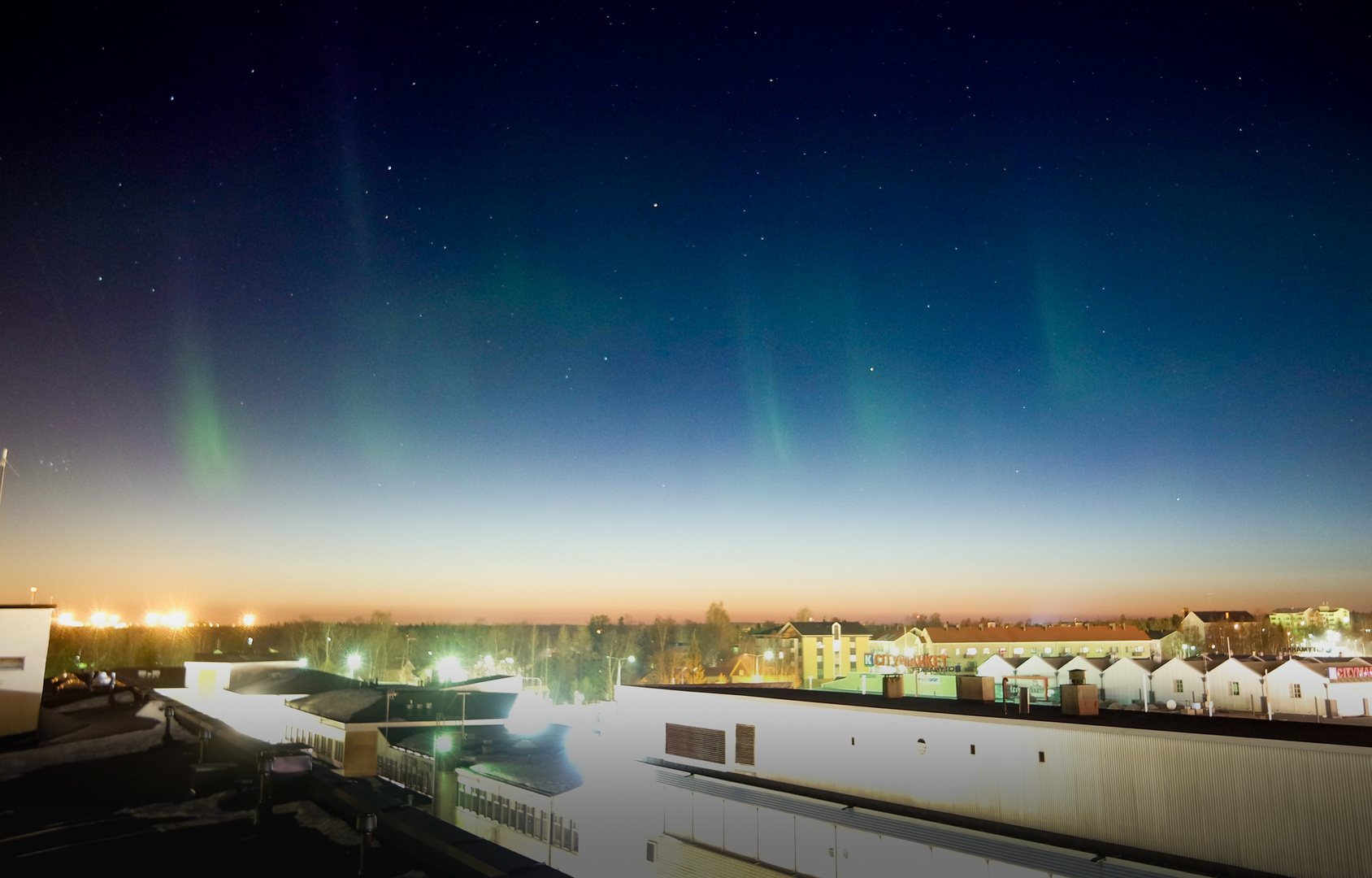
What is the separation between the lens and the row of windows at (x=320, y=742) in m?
26.8

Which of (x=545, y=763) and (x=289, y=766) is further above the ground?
(x=289, y=766)

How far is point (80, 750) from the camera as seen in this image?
15.0 meters

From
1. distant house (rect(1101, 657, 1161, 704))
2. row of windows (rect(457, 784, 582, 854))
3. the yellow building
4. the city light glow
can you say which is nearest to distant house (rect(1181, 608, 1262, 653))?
the yellow building

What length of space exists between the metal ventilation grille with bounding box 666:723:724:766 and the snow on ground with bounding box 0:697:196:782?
11.0m

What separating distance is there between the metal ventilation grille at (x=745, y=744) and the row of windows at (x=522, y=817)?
14.5 feet

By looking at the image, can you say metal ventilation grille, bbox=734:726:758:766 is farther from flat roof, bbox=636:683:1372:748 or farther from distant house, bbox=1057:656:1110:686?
distant house, bbox=1057:656:1110:686

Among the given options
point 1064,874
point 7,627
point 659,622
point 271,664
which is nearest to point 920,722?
point 1064,874

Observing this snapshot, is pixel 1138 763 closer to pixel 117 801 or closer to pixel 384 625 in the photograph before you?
pixel 117 801

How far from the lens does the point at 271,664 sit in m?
42.4

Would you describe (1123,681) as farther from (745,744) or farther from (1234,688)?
(745,744)

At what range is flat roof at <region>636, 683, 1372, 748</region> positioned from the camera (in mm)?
12484

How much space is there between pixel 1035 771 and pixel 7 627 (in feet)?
70.2

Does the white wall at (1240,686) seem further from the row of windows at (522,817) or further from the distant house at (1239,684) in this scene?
the row of windows at (522,817)

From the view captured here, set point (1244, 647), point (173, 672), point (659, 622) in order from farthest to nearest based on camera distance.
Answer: point (659, 622), point (1244, 647), point (173, 672)
